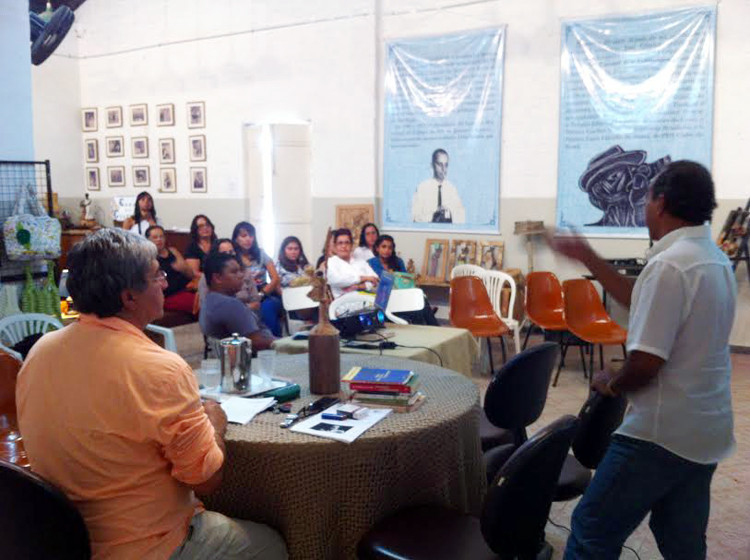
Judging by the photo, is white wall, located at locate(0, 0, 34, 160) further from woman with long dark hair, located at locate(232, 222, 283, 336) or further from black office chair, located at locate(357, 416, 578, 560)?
black office chair, located at locate(357, 416, 578, 560)

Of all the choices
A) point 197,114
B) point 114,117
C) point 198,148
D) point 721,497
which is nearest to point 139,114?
point 114,117

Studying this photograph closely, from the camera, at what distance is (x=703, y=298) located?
1.96 metres

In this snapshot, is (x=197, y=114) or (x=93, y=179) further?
(x=93, y=179)

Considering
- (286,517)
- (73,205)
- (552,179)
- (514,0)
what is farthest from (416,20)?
(286,517)

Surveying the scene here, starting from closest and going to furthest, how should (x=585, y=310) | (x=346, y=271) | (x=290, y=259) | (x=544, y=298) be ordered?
1. (x=585, y=310)
2. (x=544, y=298)
3. (x=346, y=271)
4. (x=290, y=259)

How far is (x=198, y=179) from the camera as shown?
10.2 metres

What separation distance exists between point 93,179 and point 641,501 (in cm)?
1092

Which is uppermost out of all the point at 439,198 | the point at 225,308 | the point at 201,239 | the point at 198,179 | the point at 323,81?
the point at 323,81

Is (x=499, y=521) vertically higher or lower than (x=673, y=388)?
lower

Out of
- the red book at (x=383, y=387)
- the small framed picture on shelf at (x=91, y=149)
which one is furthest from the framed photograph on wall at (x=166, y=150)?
the red book at (x=383, y=387)

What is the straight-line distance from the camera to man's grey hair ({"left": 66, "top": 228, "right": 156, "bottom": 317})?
70.3 inches

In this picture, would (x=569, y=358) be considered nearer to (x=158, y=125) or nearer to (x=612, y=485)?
(x=612, y=485)

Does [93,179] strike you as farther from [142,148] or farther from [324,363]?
[324,363]

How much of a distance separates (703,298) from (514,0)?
640 centimetres
